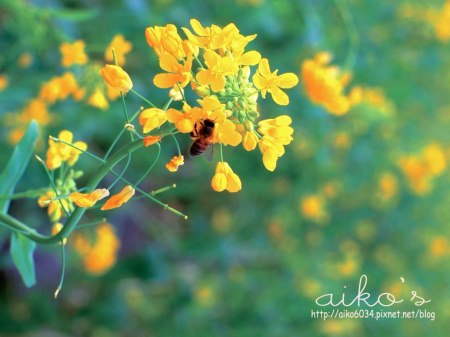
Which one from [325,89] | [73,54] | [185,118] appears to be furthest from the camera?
[325,89]

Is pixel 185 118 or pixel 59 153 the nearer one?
pixel 185 118

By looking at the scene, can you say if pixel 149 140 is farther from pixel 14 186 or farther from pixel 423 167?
pixel 423 167

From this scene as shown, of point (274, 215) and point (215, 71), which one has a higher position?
point (274, 215)

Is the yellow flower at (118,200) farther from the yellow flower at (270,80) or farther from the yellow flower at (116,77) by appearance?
the yellow flower at (270,80)

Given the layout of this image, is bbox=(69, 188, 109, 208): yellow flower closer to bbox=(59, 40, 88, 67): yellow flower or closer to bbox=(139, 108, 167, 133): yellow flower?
bbox=(139, 108, 167, 133): yellow flower

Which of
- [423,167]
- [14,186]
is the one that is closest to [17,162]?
[14,186]

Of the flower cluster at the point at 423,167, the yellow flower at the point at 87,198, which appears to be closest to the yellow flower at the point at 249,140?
the yellow flower at the point at 87,198
